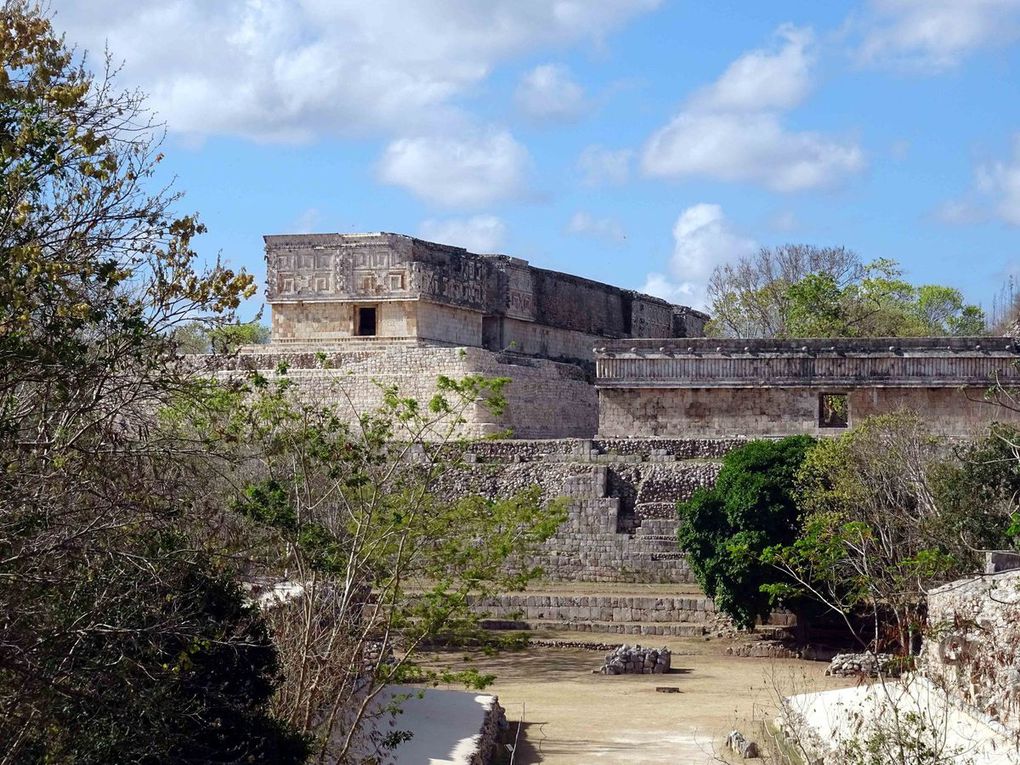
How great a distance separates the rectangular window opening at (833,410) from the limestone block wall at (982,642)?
45.5 ft

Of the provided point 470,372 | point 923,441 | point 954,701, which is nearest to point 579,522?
point 470,372

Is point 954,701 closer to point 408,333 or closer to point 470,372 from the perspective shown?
point 470,372

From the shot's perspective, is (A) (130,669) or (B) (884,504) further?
(B) (884,504)

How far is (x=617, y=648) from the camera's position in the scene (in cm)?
1908

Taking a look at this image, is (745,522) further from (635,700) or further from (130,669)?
(130,669)

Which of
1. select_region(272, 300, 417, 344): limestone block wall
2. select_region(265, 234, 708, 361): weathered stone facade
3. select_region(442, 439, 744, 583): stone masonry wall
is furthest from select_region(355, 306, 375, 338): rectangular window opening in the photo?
select_region(442, 439, 744, 583): stone masonry wall

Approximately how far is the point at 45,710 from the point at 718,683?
11.5 metres

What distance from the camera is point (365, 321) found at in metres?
27.8

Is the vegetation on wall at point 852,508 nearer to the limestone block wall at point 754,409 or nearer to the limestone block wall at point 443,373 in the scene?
the limestone block wall at point 754,409

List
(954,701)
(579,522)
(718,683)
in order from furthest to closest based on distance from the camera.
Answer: (579,522) → (718,683) → (954,701)

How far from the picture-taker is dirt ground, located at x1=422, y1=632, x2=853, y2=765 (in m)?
13.2

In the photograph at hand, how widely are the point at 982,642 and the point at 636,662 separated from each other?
8262 millimetres

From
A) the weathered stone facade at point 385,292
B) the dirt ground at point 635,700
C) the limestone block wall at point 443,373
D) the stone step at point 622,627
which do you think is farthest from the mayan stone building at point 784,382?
the dirt ground at point 635,700

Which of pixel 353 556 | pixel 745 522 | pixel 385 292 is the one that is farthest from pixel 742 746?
pixel 385 292
